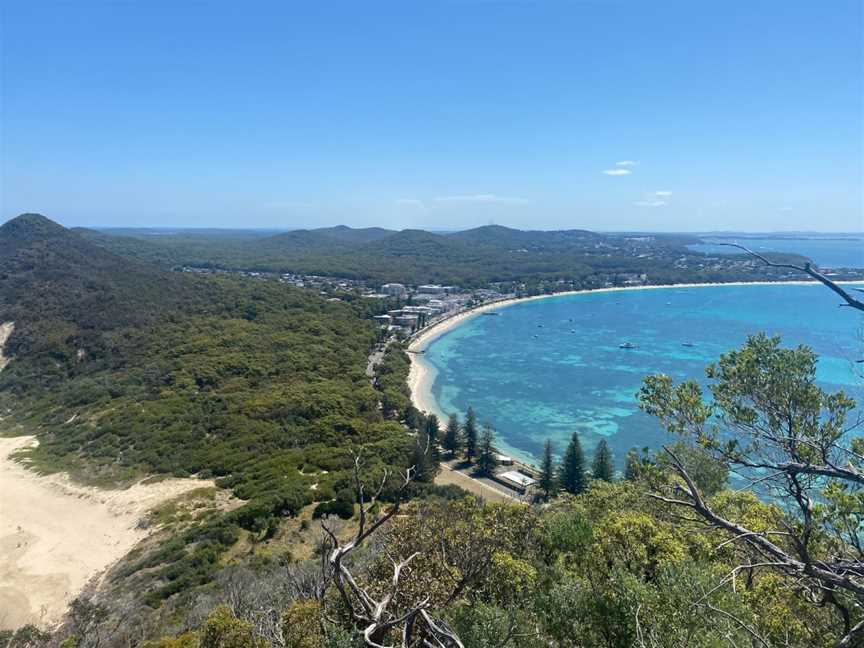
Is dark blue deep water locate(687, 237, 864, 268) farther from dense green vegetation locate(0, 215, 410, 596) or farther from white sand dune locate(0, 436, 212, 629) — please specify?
white sand dune locate(0, 436, 212, 629)

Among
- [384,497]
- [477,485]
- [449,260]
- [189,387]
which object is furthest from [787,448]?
[449,260]

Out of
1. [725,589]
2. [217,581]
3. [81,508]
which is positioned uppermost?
[725,589]

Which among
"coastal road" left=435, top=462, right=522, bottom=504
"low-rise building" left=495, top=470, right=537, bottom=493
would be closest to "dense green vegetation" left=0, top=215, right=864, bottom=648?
"low-rise building" left=495, top=470, right=537, bottom=493

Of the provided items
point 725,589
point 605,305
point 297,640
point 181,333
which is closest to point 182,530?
point 297,640

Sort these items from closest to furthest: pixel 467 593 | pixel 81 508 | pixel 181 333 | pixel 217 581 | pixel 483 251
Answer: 1. pixel 467 593
2. pixel 217 581
3. pixel 81 508
4. pixel 181 333
5. pixel 483 251

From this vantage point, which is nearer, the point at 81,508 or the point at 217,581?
the point at 217,581

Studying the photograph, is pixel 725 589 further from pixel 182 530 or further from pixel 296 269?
pixel 296 269
